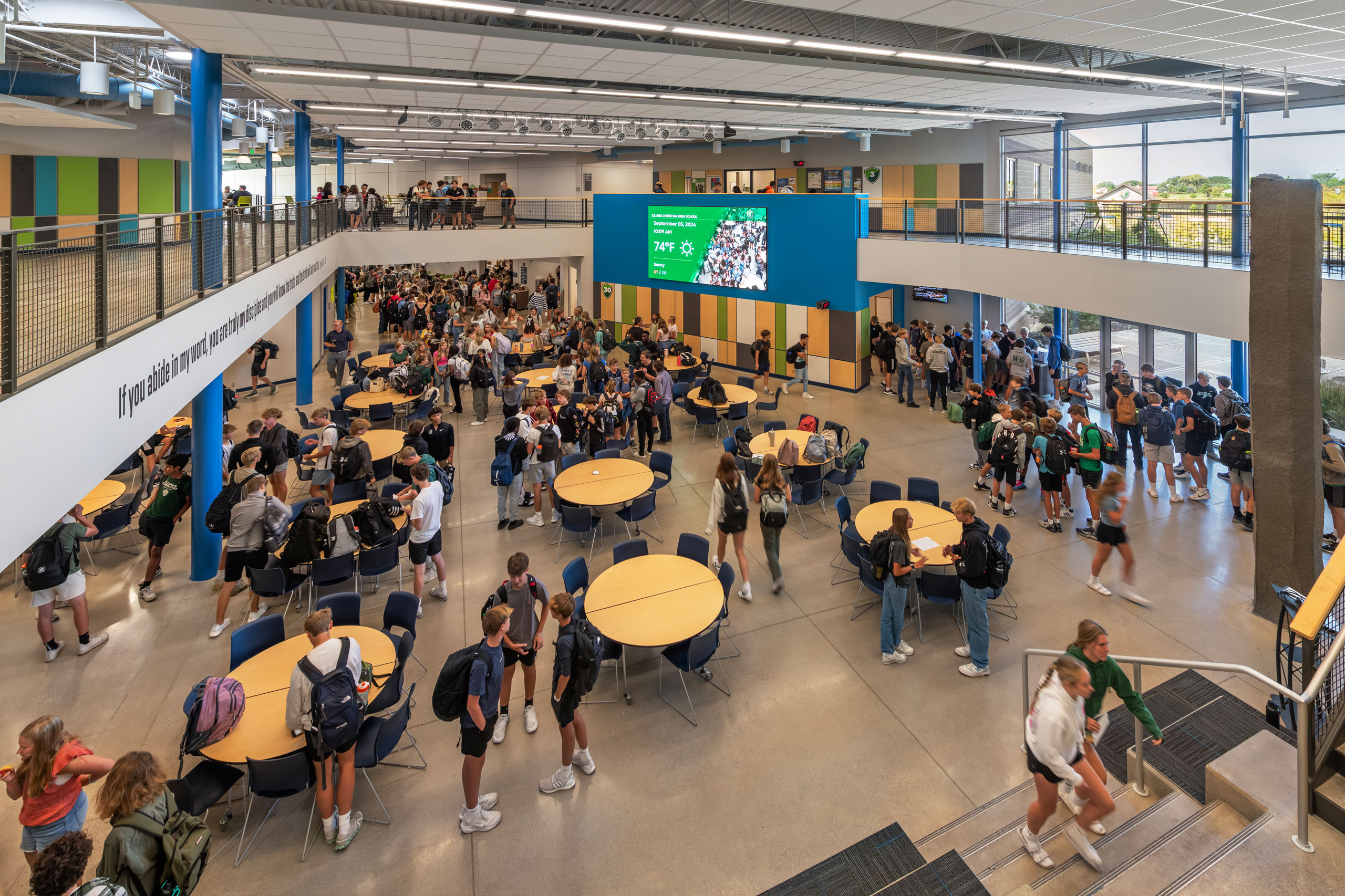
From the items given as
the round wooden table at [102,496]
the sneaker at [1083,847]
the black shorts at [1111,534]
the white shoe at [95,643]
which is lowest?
the sneaker at [1083,847]

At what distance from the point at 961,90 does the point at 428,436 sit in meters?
9.66

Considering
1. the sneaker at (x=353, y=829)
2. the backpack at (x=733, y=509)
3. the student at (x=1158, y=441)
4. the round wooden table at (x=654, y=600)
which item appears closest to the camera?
the sneaker at (x=353, y=829)

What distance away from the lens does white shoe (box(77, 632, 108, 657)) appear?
20.7 feet

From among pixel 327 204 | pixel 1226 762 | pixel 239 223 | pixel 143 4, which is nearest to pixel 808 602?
pixel 1226 762

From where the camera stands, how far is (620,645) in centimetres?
575

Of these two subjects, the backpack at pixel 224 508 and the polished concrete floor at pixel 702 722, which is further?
the backpack at pixel 224 508

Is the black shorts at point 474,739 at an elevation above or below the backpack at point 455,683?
below

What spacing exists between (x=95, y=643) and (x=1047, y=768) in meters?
7.68

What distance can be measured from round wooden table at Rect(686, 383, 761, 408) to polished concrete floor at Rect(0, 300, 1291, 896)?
367 centimetres

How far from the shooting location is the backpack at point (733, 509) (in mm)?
7016

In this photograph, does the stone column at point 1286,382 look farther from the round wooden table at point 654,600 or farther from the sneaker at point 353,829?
the sneaker at point 353,829

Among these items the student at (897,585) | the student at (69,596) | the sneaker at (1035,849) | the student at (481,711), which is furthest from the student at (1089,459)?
Answer: the student at (69,596)

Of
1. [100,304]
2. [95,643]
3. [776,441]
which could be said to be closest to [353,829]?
[100,304]

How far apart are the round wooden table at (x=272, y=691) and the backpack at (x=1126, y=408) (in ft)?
32.6
